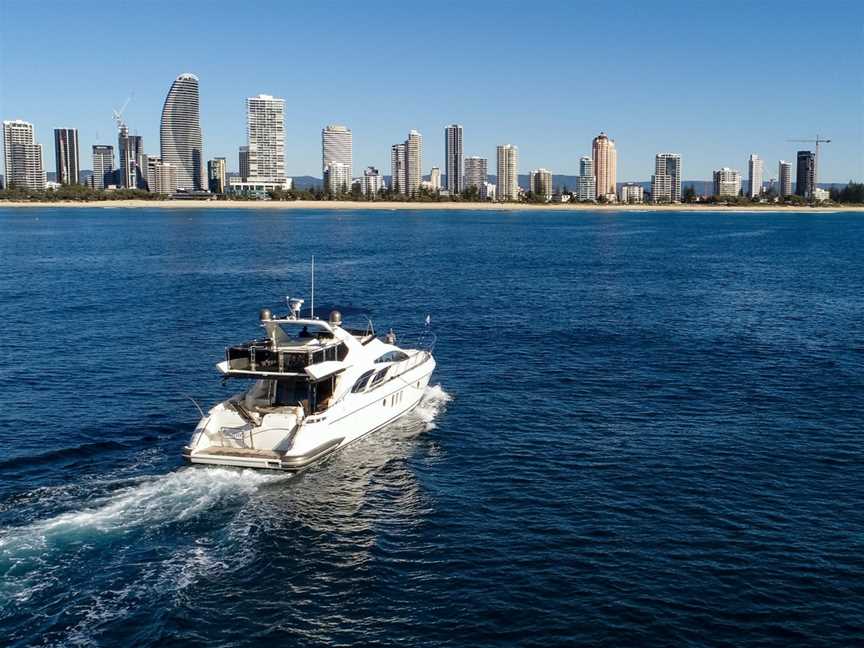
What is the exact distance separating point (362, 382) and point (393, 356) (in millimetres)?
4697

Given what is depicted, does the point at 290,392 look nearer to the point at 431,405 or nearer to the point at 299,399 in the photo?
the point at 299,399

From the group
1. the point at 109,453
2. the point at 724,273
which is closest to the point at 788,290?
the point at 724,273

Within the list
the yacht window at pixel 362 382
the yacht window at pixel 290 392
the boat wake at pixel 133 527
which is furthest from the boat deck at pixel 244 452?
the yacht window at pixel 362 382

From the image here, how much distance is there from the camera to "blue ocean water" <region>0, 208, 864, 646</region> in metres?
22.6

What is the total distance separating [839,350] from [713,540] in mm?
34511

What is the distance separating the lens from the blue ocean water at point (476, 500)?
2259 centimetres

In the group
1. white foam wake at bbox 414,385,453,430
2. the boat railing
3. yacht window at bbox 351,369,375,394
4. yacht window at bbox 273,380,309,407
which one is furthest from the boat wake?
the boat railing

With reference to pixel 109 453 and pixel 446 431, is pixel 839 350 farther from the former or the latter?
pixel 109 453

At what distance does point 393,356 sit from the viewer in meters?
42.6

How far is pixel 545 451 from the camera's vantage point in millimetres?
35531

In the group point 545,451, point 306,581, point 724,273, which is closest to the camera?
point 306,581

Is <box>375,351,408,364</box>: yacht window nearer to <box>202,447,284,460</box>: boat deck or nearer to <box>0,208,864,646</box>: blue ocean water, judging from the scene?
<box>0,208,864,646</box>: blue ocean water

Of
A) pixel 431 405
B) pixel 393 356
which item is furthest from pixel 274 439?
pixel 431 405

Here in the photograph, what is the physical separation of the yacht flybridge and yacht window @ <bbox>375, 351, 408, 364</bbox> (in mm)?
309
